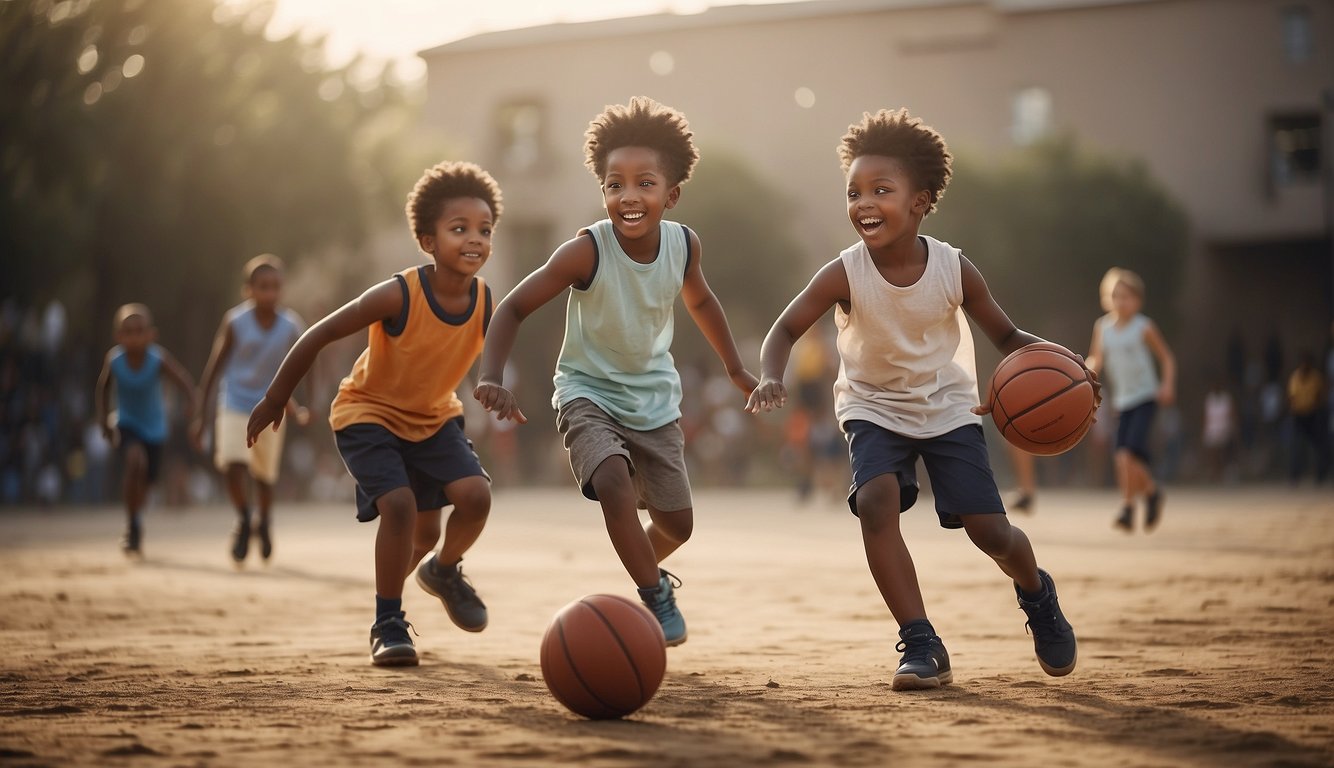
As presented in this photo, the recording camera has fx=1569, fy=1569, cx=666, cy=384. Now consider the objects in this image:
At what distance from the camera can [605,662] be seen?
4.86 meters

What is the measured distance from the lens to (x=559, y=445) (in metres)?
25.7

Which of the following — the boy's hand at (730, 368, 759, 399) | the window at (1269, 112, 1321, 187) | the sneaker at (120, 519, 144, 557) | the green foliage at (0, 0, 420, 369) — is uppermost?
the window at (1269, 112, 1321, 187)

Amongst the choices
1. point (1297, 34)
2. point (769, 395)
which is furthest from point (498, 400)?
point (1297, 34)

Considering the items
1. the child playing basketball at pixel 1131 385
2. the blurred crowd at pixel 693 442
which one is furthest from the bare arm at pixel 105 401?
the blurred crowd at pixel 693 442

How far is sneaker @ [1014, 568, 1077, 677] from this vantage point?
5.63m

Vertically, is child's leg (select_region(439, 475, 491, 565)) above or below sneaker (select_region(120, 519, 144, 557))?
above

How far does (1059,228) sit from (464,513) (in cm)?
2957

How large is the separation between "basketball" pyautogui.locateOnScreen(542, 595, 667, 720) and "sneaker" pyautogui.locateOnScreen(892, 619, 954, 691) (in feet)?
3.17

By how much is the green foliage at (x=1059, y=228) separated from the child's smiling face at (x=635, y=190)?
92.1 ft

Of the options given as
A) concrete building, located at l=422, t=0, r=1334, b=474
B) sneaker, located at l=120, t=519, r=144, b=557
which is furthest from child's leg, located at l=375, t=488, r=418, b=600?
concrete building, located at l=422, t=0, r=1334, b=474

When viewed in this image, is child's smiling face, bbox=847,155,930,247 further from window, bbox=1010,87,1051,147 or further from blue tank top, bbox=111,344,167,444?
window, bbox=1010,87,1051,147

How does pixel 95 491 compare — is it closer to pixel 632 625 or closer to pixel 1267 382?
pixel 632 625

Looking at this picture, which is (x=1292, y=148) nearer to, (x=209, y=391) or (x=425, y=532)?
(x=209, y=391)

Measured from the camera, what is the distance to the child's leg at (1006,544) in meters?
5.68
